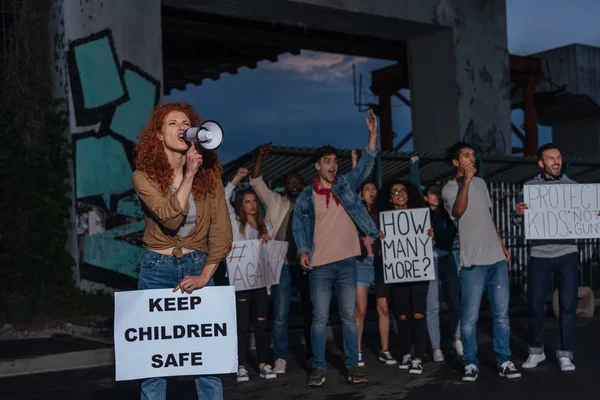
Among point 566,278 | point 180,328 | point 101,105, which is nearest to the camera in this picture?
point 180,328

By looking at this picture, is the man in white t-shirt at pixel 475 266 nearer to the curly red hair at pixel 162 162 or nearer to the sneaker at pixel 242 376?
the sneaker at pixel 242 376

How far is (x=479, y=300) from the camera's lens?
8031 millimetres

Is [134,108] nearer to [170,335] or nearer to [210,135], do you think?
[170,335]

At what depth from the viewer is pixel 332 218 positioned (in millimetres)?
8062

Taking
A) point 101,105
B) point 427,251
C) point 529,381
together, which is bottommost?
point 529,381

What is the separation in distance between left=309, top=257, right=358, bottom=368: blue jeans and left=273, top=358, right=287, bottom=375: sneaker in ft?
3.06

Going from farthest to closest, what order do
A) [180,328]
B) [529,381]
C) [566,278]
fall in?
[566,278] < [529,381] < [180,328]

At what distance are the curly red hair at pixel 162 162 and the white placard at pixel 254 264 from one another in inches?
153

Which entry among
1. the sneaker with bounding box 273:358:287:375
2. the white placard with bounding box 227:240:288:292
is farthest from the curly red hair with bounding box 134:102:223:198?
the sneaker with bounding box 273:358:287:375

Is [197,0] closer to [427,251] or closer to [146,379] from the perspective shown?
[427,251]

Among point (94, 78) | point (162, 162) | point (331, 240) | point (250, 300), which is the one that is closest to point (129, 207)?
point (94, 78)

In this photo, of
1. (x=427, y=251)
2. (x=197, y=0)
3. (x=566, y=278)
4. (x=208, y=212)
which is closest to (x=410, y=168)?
(x=197, y=0)

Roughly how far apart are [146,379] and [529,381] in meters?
4.18

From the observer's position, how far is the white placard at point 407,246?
9219 millimetres
